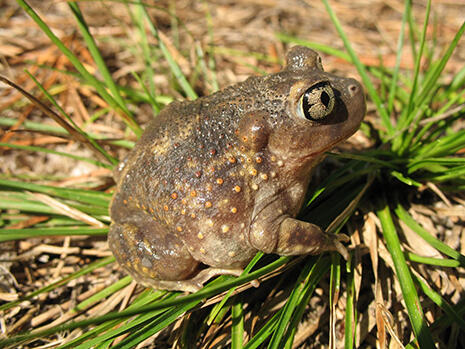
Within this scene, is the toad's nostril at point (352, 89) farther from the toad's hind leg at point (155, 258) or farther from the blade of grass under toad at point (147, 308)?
the toad's hind leg at point (155, 258)

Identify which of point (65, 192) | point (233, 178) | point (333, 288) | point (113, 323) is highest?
point (65, 192)

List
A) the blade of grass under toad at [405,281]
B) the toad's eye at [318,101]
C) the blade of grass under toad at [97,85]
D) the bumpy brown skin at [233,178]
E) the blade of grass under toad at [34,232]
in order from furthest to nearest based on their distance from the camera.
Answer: the blade of grass under toad at [97,85]
the blade of grass under toad at [34,232]
the bumpy brown skin at [233,178]
the toad's eye at [318,101]
the blade of grass under toad at [405,281]

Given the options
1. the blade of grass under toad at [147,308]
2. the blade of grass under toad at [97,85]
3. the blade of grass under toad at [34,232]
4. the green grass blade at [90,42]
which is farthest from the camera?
the green grass blade at [90,42]

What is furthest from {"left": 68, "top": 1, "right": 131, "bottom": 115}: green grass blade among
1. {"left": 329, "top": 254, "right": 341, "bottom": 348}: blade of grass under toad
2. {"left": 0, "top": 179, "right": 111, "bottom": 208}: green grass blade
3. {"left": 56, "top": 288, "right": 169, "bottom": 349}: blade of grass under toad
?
{"left": 329, "top": 254, "right": 341, "bottom": 348}: blade of grass under toad

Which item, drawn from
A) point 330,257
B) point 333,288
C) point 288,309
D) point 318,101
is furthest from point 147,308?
point 318,101

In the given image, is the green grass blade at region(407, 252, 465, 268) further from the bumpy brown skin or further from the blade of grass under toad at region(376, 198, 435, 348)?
the bumpy brown skin

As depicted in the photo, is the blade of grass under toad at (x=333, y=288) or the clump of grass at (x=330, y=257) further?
the blade of grass under toad at (x=333, y=288)

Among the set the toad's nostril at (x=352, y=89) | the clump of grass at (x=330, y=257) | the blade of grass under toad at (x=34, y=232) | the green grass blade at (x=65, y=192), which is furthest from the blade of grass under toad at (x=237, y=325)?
the toad's nostril at (x=352, y=89)

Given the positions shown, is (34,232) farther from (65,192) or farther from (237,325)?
(237,325)
